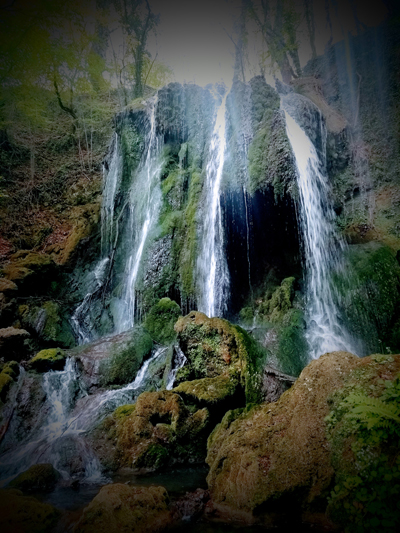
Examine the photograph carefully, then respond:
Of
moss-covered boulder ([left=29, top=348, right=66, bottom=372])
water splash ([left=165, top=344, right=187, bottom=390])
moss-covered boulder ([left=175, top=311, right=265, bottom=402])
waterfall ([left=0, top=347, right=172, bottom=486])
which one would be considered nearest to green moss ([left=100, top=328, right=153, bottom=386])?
waterfall ([left=0, top=347, right=172, bottom=486])

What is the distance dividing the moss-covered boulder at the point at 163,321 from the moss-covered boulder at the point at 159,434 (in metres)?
4.56

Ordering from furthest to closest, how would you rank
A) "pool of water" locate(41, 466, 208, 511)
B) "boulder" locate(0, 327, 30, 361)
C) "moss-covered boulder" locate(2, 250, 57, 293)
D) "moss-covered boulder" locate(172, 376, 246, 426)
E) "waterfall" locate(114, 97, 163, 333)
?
"waterfall" locate(114, 97, 163, 333)
"moss-covered boulder" locate(2, 250, 57, 293)
"boulder" locate(0, 327, 30, 361)
"moss-covered boulder" locate(172, 376, 246, 426)
"pool of water" locate(41, 466, 208, 511)

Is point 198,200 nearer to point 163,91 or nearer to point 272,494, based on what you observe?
point 163,91

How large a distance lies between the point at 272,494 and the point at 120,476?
2.72m

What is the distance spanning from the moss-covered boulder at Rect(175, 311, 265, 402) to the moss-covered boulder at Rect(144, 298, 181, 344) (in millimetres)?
3623

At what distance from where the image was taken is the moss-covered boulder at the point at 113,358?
8297 millimetres

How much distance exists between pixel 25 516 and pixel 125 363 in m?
5.82

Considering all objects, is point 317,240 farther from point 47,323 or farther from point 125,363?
point 47,323

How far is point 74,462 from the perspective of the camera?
4.93 metres

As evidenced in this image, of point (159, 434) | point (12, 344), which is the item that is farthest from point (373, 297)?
point (12, 344)

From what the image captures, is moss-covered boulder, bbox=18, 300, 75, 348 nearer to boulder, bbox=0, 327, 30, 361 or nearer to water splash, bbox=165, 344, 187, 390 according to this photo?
boulder, bbox=0, 327, 30, 361

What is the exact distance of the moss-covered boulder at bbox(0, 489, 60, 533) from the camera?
2.68 m

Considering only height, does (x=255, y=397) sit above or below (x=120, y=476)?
above

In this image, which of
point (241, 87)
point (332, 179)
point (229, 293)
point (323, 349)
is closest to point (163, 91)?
point (241, 87)
